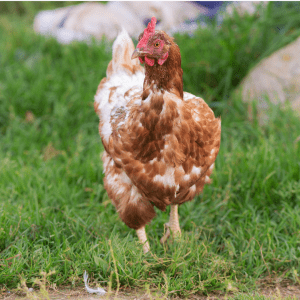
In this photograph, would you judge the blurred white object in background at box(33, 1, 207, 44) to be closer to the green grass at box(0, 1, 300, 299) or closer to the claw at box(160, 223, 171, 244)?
the green grass at box(0, 1, 300, 299)

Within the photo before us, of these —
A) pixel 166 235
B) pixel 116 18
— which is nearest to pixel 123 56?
pixel 166 235

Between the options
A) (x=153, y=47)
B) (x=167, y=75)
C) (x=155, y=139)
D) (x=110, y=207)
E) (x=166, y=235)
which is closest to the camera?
(x=153, y=47)

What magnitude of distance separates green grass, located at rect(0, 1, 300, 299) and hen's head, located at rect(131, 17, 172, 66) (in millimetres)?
1146

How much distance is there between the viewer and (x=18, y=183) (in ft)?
10.4

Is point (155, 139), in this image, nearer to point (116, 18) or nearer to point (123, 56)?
point (123, 56)

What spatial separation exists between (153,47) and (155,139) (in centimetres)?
53

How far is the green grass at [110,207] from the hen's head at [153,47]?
1146 mm

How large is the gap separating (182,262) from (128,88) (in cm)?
135

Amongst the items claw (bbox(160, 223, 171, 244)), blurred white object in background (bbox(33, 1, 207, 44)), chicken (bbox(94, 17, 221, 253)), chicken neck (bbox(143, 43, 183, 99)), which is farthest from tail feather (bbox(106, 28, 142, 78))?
blurred white object in background (bbox(33, 1, 207, 44))

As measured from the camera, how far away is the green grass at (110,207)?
234 cm

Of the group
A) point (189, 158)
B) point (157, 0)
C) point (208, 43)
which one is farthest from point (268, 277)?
point (157, 0)

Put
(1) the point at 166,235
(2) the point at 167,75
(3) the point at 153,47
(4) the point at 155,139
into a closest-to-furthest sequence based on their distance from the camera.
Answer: (3) the point at 153,47
(2) the point at 167,75
(4) the point at 155,139
(1) the point at 166,235

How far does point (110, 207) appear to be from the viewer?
3.00m

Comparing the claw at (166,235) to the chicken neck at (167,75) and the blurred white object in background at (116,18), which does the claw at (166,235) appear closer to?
the chicken neck at (167,75)
